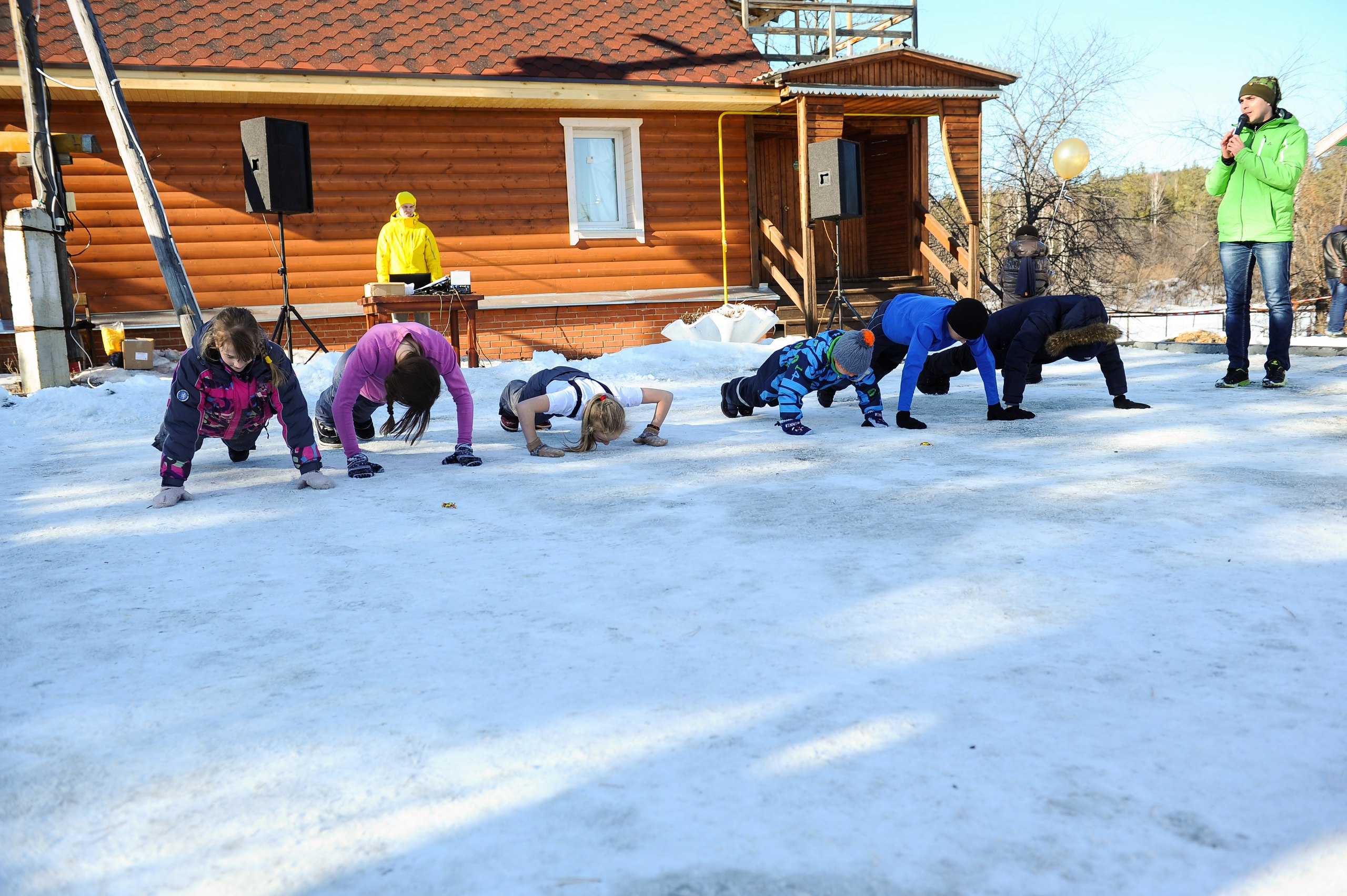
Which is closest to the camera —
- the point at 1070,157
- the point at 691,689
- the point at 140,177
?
the point at 691,689

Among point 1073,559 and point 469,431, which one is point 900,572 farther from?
point 469,431

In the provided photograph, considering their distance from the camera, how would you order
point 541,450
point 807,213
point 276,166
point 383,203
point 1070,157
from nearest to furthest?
point 541,450 < point 276,166 < point 383,203 < point 807,213 < point 1070,157

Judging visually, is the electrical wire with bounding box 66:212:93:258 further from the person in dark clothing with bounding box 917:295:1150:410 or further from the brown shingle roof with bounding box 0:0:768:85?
the person in dark clothing with bounding box 917:295:1150:410

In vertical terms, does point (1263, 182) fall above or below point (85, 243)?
below

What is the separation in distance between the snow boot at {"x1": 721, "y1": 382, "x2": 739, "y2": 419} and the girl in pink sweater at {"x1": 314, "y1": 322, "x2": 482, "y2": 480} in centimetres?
198

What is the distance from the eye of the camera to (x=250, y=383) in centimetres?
429

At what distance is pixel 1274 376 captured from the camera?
655cm

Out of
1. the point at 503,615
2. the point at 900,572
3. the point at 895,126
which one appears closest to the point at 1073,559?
the point at 900,572

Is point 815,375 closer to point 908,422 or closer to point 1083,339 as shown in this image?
point 908,422

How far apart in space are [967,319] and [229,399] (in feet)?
12.3

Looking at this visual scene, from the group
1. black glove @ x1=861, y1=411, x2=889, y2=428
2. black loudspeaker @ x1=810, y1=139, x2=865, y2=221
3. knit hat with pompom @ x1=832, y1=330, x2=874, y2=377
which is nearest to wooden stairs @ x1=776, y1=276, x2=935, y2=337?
black loudspeaker @ x1=810, y1=139, x2=865, y2=221

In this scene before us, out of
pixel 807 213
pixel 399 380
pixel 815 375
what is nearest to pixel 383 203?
pixel 807 213

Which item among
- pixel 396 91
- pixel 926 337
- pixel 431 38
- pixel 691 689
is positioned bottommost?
pixel 691 689

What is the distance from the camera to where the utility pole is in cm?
866
